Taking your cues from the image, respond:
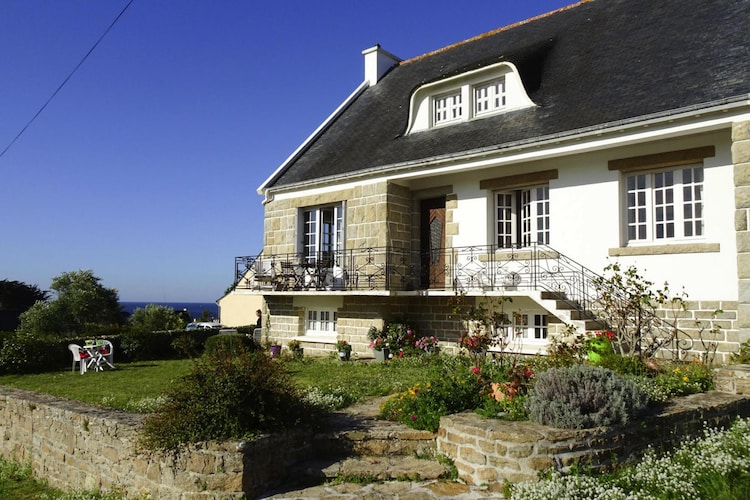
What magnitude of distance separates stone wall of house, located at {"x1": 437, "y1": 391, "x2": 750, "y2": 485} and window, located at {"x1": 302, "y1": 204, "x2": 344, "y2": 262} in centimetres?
958

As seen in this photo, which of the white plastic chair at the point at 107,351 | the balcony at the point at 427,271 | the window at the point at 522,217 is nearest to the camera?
the balcony at the point at 427,271

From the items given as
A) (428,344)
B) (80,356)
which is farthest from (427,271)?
(80,356)

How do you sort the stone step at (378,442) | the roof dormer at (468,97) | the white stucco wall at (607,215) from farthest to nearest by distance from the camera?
1. the roof dormer at (468,97)
2. the white stucco wall at (607,215)
3. the stone step at (378,442)

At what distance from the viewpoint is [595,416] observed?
580 cm

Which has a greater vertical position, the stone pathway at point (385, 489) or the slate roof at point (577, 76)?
the slate roof at point (577, 76)

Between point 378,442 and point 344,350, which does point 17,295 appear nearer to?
point 344,350

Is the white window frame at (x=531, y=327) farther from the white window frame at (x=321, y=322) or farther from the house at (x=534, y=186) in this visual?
the white window frame at (x=321, y=322)

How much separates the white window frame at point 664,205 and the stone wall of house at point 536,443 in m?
4.77

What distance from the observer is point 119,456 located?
6.88 m

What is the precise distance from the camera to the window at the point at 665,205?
1013cm

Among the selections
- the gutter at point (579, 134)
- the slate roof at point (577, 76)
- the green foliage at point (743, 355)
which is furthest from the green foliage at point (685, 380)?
the slate roof at point (577, 76)

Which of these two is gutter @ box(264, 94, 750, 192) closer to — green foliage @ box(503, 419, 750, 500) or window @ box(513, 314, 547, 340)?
window @ box(513, 314, 547, 340)

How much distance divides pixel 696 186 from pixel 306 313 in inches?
421

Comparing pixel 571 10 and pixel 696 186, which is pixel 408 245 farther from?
pixel 571 10
